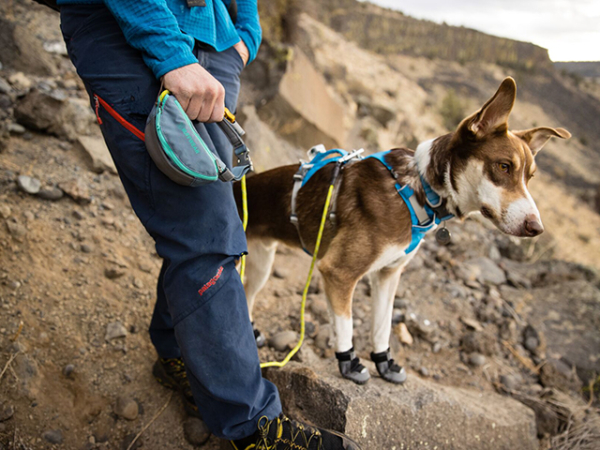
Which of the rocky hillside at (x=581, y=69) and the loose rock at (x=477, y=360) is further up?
the rocky hillside at (x=581, y=69)

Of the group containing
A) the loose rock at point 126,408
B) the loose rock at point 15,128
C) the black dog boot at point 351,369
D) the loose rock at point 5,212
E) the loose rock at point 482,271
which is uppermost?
the loose rock at point 15,128

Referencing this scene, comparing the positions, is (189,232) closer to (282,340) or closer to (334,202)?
(334,202)

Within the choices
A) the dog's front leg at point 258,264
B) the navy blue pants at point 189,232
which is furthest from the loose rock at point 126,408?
the dog's front leg at point 258,264

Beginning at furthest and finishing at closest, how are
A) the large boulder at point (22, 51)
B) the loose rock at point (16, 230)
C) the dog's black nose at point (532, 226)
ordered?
the large boulder at point (22, 51)
the loose rock at point (16, 230)
the dog's black nose at point (532, 226)

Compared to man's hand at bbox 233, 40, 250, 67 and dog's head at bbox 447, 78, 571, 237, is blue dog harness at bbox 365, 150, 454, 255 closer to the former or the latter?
dog's head at bbox 447, 78, 571, 237

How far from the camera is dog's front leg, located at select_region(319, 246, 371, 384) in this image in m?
2.38

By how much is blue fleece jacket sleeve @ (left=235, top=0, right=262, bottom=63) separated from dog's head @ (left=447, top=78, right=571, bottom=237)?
3.94ft

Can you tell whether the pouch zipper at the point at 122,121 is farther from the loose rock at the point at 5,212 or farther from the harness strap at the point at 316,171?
the loose rock at the point at 5,212

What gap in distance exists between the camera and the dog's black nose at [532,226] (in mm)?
1965

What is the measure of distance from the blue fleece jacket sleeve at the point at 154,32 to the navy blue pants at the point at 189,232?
4.0 inches

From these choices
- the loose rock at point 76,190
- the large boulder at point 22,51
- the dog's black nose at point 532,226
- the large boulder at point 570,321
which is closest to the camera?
the dog's black nose at point 532,226

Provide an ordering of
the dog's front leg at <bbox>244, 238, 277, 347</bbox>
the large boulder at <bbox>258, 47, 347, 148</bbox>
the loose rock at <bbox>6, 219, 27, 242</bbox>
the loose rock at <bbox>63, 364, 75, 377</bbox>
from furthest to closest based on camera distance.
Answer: the large boulder at <bbox>258, 47, 347, 148</bbox>, the dog's front leg at <bbox>244, 238, 277, 347</bbox>, the loose rock at <bbox>6, 219, 27, 242</bbox>, the loose rock at <bbox>63, 364, 75, 377</bbox>

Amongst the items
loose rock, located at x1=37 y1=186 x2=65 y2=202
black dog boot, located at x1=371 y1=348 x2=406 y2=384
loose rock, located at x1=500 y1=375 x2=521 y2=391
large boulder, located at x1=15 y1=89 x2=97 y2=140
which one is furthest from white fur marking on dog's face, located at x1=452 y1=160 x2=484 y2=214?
large boulder, located at x1=15 y1=89 x2=97 y2=140

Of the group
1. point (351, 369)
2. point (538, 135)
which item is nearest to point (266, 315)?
point (351, 369)
